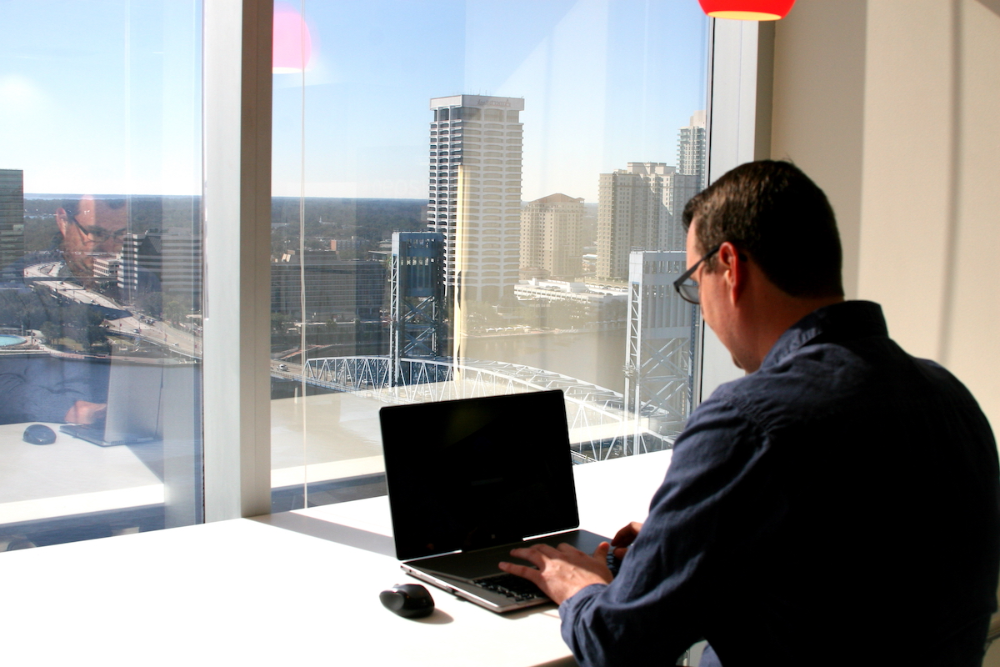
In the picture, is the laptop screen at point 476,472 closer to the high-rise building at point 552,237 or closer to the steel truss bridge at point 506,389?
the steel truss bridge at point 506,389

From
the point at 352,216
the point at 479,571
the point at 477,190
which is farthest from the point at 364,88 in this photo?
the point at 479,571

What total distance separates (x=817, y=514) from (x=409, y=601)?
32.1 inches

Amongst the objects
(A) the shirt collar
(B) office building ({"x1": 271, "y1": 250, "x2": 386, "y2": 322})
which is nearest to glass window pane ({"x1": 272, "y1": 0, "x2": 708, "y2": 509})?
(B) office building ({"x1": 271, "y1": 250, "x2": 386, "y2": 322})

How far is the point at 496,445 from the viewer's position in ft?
6.15

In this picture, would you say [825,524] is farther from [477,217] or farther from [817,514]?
[477,217]

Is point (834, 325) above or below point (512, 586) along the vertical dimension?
above

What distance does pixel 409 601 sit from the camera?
156 centimetres

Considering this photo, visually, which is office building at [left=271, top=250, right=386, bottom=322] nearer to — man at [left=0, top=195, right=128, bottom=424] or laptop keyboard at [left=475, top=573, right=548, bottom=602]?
man at [left=0, top=195, right=128, bottom=424]

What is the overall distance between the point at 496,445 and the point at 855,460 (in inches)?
37.3

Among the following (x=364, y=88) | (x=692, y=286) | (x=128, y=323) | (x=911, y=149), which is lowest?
(x=128, y=323)

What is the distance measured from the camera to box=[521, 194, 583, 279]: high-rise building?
2.86m

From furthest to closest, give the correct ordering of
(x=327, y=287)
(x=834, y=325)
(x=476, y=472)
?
(x=327, y=287), (x=476, y=472), (x=834, y=325)

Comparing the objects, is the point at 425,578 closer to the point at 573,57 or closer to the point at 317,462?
the point at 317,462

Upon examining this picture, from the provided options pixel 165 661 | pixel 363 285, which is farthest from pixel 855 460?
pixel 363 285
